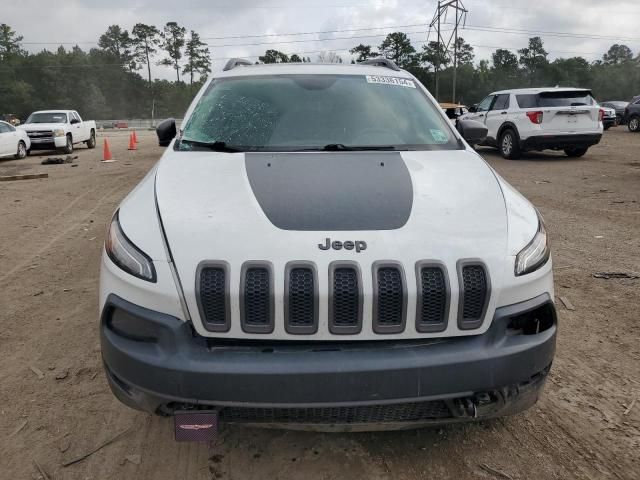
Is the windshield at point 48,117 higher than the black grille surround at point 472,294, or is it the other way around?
the windshield at point 48,117

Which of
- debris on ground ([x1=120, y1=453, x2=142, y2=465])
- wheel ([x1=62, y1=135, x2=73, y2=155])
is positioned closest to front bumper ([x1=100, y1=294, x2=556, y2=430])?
debris on ground ([x1=120, y1=453, x2=142, y2=465])

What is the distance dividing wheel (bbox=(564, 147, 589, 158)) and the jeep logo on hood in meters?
13.6

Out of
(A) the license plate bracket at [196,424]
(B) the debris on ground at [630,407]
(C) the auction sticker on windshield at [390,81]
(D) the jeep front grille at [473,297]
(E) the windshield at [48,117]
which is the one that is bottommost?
(B) the debris on ground at [630,407]

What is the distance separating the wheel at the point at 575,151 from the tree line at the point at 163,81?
56.4m

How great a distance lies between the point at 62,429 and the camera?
2572 millimetres

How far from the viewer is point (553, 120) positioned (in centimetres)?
1308

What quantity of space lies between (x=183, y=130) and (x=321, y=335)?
1.96 m

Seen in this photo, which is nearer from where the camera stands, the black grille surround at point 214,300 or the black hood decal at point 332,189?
the black grille surround at point 214,300

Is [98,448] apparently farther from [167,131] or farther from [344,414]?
[167,131]

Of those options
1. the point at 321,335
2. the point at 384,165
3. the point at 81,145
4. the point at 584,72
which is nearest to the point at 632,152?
the point at 384,165

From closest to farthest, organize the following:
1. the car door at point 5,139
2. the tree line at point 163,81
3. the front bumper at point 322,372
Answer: the front bumper at point 322,372
the car door at point 5,139
the tree line at point 163,81

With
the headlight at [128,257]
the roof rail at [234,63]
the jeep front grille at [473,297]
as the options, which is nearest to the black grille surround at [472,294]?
the jeep front grille at [473,297]

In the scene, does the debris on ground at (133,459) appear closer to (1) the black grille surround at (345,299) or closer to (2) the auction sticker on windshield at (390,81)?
(1) the black grille surround at (345,299)

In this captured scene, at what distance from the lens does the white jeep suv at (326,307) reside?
1860 millimetres
